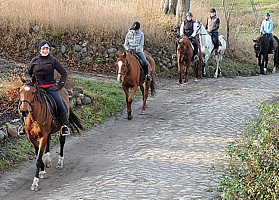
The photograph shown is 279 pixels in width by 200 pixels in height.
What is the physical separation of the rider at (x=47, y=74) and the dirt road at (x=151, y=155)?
1.14 metres

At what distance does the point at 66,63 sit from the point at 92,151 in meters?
9.80

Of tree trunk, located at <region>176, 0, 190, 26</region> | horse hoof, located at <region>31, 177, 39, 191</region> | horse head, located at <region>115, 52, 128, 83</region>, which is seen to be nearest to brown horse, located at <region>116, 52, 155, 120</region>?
horse head, located at <region>115, 52, 128, 83</region>

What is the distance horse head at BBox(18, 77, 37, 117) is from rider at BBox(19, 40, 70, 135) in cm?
60

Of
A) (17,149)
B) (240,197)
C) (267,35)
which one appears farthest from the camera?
(267,35)

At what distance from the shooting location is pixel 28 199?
8242mm

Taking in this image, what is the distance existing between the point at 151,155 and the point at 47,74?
2727mm

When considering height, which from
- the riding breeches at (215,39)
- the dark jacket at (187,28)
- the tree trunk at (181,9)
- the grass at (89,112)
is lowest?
the grass at (89,112)

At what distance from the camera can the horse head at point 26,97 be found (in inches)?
332

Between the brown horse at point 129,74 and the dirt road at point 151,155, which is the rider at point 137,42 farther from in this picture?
the dirt road at point 151,155

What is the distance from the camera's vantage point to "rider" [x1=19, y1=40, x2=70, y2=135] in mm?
9367

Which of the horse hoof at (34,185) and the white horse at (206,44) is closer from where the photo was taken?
the horse hoof at (34,185)

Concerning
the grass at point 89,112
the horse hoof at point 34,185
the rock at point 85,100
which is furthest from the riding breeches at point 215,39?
the horse hoof at point 34,185

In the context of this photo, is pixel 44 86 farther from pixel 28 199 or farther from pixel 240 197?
pixel 240 197

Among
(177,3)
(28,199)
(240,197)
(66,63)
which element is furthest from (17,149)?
(177,3)
